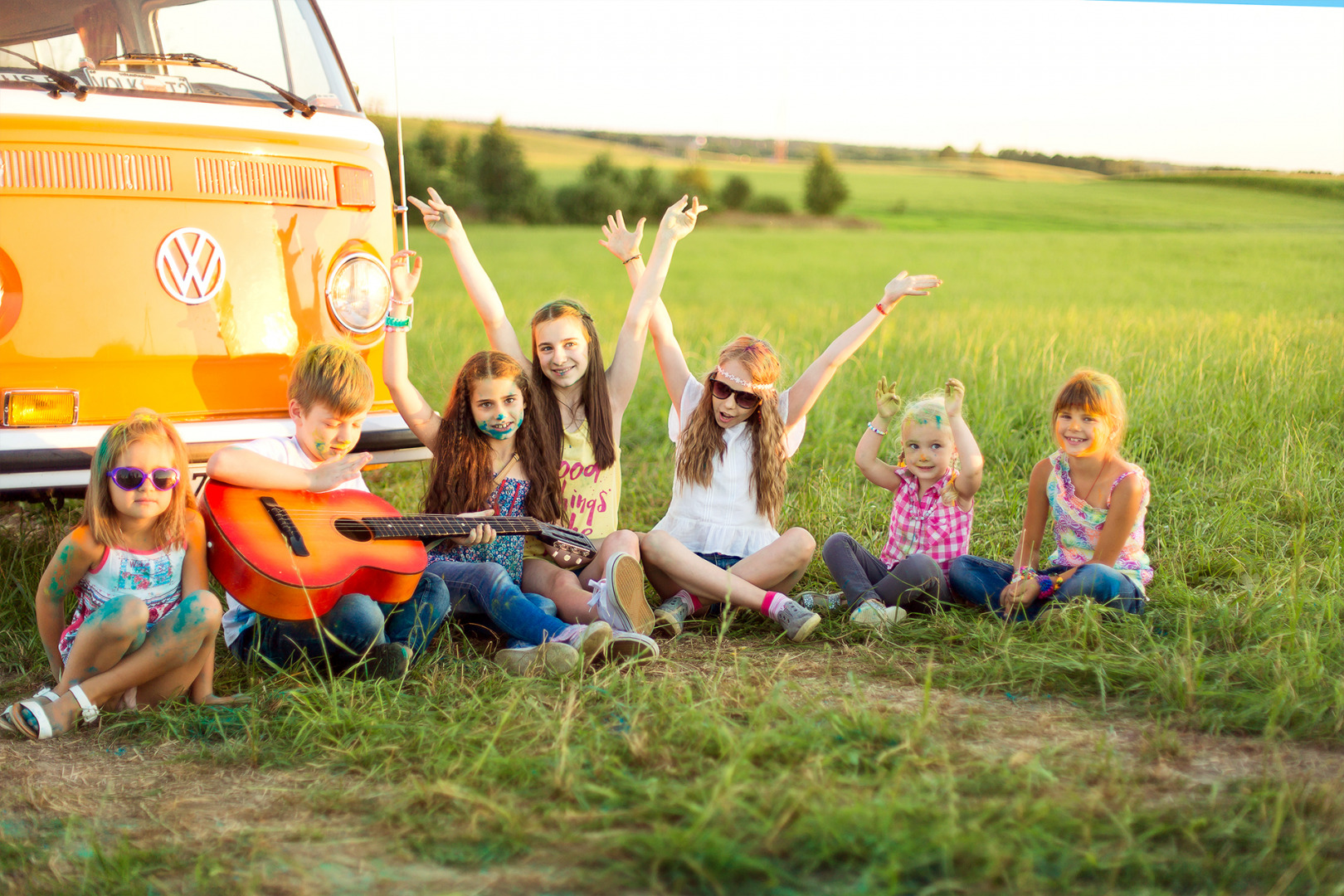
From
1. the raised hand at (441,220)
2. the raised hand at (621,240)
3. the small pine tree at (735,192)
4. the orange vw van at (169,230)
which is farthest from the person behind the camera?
the small pine tree at (735,192)

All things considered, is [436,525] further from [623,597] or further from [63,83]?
[63,83]

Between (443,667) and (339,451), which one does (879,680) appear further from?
(339,451)

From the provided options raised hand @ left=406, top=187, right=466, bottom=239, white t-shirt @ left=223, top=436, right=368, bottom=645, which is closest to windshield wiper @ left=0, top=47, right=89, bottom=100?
raised hand @ left=406, top=187, right=466, bottom=239

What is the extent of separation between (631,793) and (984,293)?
14134 mm

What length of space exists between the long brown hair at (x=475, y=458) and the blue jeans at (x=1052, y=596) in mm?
1414

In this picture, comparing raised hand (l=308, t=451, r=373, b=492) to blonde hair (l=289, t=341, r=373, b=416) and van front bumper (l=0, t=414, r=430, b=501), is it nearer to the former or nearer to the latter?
blonde hair (l=289, t=341, r=373, b=416)

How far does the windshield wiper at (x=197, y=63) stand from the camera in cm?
347

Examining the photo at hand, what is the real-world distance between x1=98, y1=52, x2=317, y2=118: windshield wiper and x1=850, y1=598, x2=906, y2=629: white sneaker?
2576 millimetres

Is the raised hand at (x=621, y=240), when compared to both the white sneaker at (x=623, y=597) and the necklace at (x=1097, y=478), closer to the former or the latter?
the white sneaker at (x=623, y=597)

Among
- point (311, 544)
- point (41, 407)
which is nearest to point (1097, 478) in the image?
point (311, 544)

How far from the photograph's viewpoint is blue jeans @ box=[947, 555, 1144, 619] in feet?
10.9

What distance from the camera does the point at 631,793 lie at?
2.21 metres

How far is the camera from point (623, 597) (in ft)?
10.5

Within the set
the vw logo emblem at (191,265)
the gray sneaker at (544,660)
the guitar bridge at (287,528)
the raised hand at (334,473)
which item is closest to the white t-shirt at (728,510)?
the gray sneaker at (544,660)
